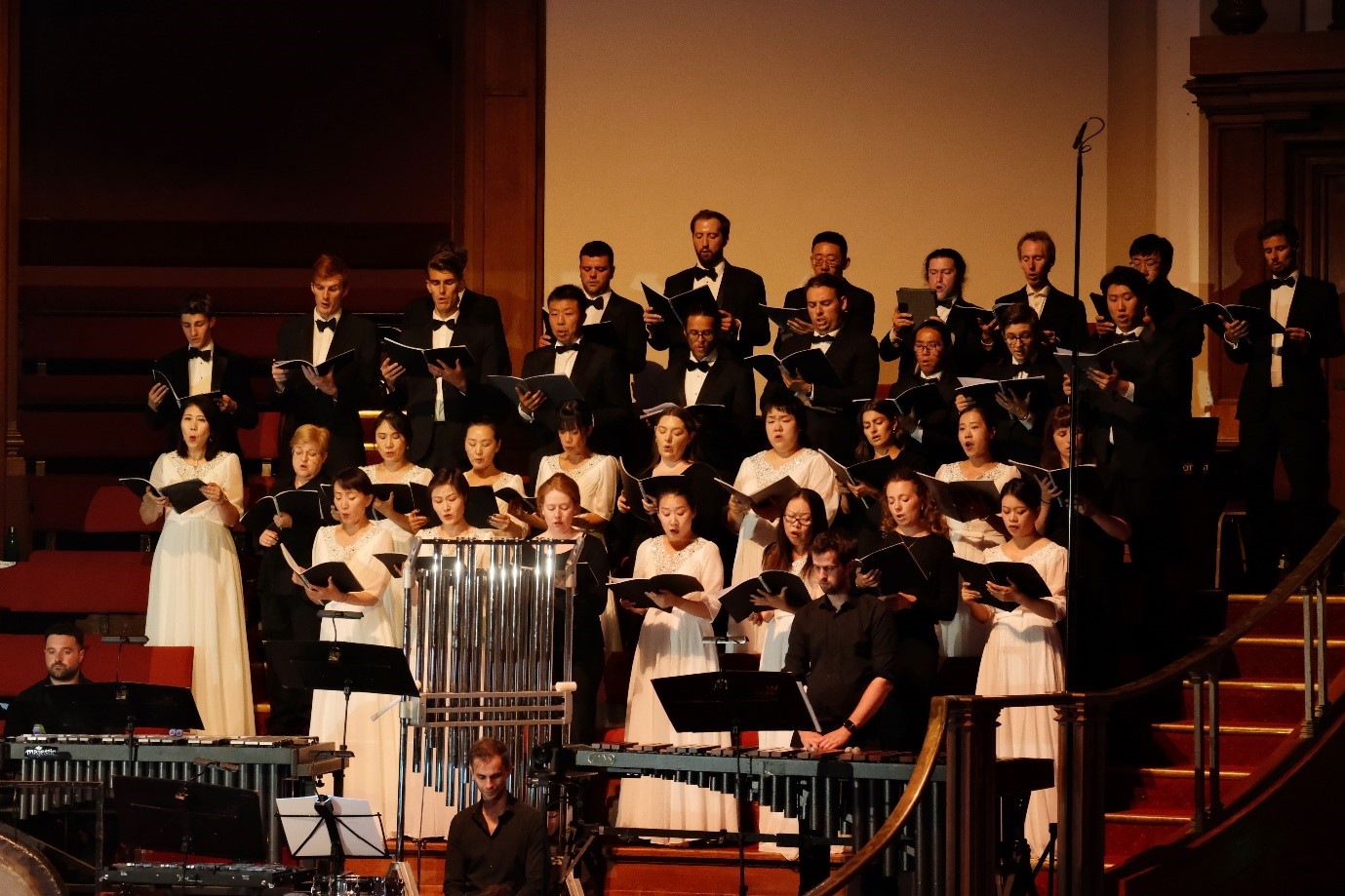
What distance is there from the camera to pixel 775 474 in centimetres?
818

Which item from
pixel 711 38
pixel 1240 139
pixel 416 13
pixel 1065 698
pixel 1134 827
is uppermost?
pixel 416 13

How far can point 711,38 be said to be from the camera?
37.7ft

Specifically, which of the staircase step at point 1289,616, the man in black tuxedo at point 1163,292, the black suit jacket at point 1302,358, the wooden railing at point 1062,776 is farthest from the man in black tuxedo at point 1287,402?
the wooden railing at point 1062,776

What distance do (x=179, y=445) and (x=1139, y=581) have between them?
4061 mm

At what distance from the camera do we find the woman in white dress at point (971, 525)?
7.69 meters

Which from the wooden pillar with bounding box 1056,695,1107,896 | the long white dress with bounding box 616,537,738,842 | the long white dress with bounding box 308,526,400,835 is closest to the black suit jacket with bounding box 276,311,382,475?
the long white dress with bounding box 308,526,400,835

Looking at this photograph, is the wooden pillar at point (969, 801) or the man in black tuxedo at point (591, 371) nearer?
the wooden pillar at point (969, 801)

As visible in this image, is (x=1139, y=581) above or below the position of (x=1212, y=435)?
below

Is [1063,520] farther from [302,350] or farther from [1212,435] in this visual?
[302,350]

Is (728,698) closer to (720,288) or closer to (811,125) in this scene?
(720,288)

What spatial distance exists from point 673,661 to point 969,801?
1.97m

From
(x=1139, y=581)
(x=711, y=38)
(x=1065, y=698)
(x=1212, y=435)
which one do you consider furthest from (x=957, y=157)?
(x=1065, y=698)

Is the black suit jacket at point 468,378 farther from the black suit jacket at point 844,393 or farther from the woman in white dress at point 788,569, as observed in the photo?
the woman in white dress at point 788,569

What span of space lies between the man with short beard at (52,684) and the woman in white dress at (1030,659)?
3.32m
